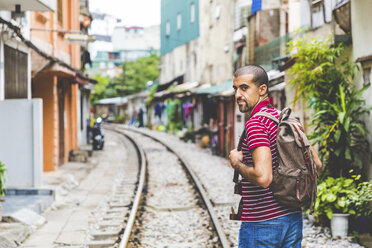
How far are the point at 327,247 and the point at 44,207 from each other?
5.24 meters

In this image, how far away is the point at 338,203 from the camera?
673cm

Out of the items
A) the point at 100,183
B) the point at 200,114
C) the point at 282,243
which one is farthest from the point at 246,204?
the point at 200,114

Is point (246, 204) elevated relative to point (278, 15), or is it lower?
lower

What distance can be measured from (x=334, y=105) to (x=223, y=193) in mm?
4264

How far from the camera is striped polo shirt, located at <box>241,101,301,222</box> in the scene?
8.67 ft

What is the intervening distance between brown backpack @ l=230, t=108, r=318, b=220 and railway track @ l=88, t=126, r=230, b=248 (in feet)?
12.2

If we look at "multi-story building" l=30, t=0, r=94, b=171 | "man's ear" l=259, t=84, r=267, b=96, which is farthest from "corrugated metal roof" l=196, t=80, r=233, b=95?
"man's ear" l=259, t=84, r=267, b=96

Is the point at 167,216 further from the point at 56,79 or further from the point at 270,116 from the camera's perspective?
the point at 56,79

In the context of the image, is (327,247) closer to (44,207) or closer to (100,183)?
(44,207)

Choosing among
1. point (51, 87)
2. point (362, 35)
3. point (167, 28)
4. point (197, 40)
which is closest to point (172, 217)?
point (362, 35)

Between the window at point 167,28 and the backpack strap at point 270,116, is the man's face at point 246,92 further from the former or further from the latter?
the window at point 167,28

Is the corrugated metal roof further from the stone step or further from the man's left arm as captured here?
the man's left arm

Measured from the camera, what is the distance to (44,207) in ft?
30.0

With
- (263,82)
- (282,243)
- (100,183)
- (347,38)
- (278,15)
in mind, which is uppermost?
(278,15)
